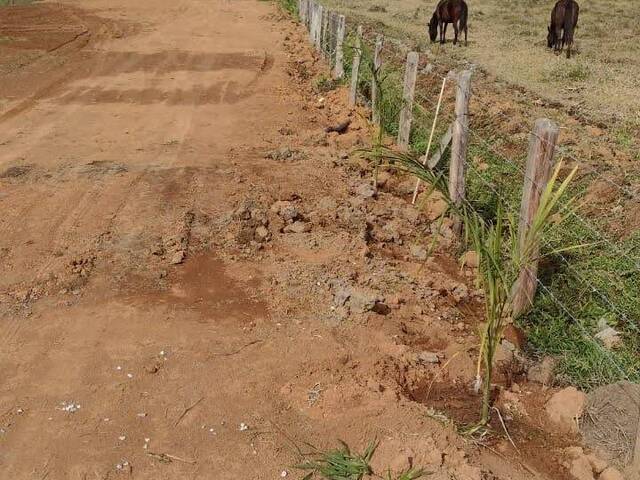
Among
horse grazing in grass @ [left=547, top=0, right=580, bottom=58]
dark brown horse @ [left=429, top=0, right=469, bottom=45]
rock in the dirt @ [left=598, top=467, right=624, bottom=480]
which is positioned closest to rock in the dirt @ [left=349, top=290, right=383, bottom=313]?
rock in the dirt @ [left=598, top=467, right=624, bottom=480]

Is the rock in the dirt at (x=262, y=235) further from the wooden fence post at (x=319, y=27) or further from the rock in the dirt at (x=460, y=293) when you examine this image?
the wooden fence post at (x=319, y=27)

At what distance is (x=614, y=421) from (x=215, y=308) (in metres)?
2.62

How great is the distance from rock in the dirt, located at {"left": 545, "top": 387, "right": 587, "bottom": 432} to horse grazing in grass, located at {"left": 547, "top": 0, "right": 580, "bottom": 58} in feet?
39.2

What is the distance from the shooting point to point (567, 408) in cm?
369

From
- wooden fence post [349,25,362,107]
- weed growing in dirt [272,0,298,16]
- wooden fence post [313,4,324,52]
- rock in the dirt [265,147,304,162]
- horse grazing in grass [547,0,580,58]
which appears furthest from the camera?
weed growing in dirt [272,0,298,16]

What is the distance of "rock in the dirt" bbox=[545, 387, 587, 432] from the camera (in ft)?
11.9

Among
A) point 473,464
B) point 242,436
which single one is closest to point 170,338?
point 242,436

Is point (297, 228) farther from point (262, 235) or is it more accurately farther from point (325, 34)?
point (325, 34)

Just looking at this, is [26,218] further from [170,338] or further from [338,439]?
[338,439]

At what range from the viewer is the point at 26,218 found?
602 centimetres

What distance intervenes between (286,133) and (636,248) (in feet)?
15.9

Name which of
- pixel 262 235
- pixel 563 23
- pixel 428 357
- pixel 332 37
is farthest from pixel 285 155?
pixel 563 23

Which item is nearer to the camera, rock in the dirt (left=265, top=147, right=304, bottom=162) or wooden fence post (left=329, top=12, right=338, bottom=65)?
rock in the dirt (left=265, top=147, right=304, bottom=162)

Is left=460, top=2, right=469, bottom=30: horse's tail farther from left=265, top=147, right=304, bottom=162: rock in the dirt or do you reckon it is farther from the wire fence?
left=265, top=147, right=304, bottom=162: rock in the dirt
